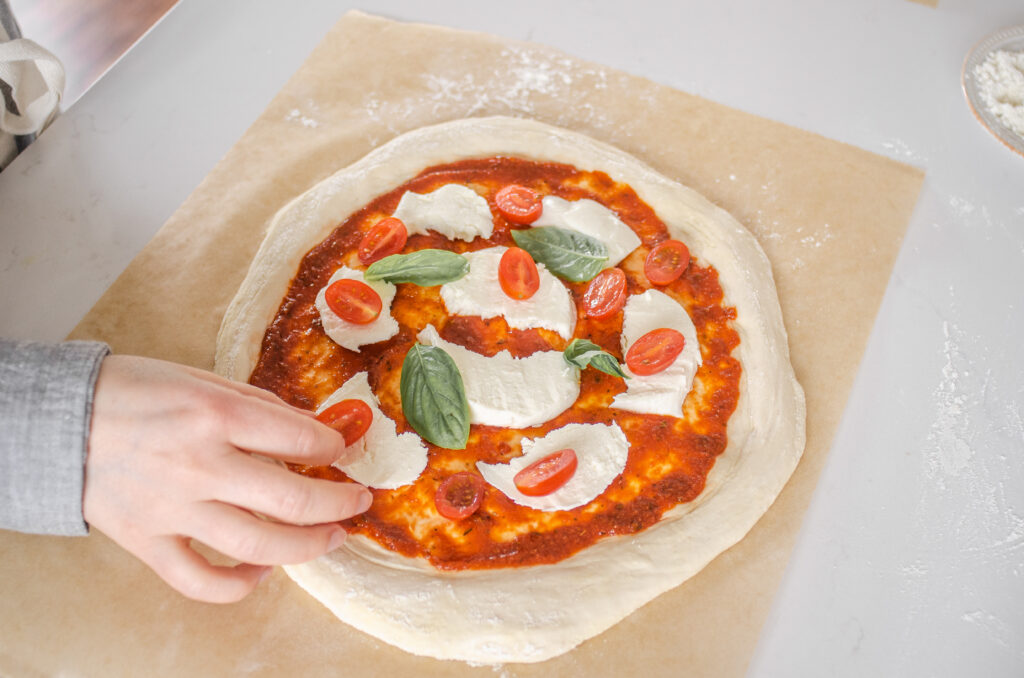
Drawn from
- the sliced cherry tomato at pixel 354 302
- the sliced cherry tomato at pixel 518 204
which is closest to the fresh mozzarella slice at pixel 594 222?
the sliced cherry tomato at pixel 518 204

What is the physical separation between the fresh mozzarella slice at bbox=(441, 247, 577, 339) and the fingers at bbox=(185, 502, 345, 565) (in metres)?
1.03

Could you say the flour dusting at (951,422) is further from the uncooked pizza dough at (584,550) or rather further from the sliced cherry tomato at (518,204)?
the sliced cherry tomato at (518,204)

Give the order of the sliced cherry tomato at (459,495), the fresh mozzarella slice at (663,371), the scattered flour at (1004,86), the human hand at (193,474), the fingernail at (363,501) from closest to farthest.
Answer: the human hand at (193,474) → the fingernail at (363,501) → the sliced cherry tomato at (459,495) → the fresh mozzarella slice at (663,371) → the scattered flour at (1004,86)

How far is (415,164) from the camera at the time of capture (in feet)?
10.3

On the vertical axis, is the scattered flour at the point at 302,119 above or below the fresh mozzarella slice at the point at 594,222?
below

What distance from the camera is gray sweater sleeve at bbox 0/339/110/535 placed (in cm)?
179

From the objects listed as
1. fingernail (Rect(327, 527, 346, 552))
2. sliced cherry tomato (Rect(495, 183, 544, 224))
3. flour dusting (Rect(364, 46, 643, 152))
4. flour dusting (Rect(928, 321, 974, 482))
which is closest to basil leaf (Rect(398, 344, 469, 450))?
fingernail (Rect(327, 527, 346, 552))

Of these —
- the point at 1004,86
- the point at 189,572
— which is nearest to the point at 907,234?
the point at 1004,86

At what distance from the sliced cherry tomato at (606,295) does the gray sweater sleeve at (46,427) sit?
153cm

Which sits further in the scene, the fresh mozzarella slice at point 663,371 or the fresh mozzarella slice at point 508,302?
the fresh mozzarella slice at point 508,302

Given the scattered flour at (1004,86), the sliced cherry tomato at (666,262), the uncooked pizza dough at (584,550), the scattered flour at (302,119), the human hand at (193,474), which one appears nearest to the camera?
the human hand at (193,474)

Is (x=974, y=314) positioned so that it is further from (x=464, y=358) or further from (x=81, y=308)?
(x=81, y=308)

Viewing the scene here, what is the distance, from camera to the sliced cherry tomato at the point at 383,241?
2.78 metres

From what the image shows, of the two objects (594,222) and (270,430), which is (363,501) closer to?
(270,430)
